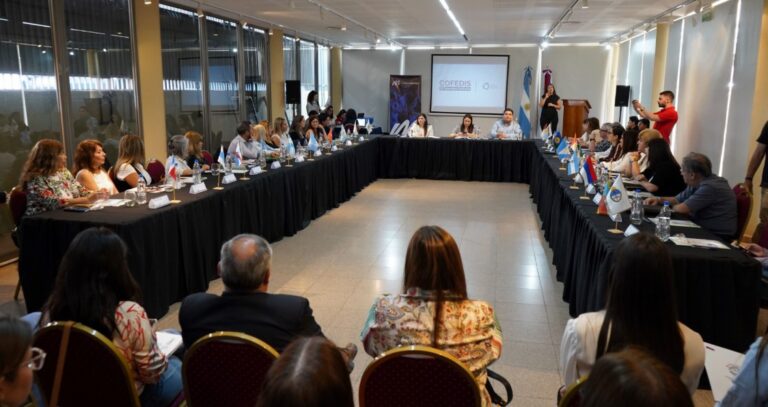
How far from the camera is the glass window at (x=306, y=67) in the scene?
12938mm

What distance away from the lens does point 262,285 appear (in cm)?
197

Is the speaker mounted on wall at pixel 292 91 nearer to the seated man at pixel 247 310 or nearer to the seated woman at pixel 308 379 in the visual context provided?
the seated man at pixel 247 310

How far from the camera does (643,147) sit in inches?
211

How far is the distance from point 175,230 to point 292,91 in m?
7.64

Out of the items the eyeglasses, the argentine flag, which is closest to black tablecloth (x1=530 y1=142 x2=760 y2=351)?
the eyeglasses

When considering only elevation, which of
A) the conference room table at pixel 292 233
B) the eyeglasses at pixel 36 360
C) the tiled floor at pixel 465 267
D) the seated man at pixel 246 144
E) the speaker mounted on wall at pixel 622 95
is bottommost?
the tiled floor at pixel 465 267

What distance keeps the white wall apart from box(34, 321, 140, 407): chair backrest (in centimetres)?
1400

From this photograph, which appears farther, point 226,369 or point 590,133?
point 590,133

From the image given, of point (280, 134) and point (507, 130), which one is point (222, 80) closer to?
point (280, 134)

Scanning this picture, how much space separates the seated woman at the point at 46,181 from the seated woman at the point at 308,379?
3.40m

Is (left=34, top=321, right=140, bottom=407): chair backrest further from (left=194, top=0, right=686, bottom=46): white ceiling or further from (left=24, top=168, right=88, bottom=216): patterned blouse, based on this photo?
(left=194, top=0, right=686, bottom=46): white ceiling

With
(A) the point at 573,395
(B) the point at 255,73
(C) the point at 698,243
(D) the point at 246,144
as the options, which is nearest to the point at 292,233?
(D) the point at 246,144

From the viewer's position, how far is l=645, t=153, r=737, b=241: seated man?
12.1 ft

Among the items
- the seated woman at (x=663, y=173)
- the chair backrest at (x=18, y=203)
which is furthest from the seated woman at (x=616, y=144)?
the chair backrest at (x=18, y=203)
